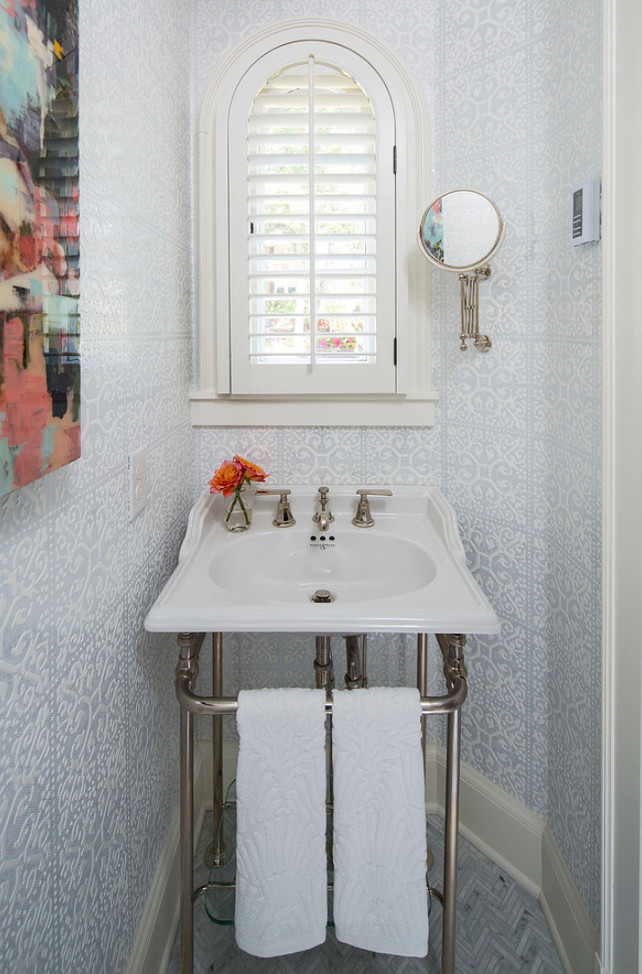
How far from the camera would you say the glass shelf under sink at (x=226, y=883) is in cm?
129

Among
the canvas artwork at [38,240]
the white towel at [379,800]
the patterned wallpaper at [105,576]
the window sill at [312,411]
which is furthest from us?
the window sill at [312,411]

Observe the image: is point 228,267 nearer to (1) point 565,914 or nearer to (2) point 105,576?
(2) point 105,576

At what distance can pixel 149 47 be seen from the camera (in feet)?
3.87

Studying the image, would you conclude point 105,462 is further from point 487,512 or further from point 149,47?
point 487,512

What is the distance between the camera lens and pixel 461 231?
1380 mm

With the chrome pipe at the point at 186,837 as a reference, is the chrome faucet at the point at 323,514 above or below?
above

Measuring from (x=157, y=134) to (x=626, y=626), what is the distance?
1.32 m

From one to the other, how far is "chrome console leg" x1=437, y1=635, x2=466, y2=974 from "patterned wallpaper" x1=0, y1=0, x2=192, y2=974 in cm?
58

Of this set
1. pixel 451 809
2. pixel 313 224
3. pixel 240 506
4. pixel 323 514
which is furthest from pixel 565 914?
pixel 313 224

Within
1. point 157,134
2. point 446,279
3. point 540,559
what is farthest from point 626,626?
point 157,134

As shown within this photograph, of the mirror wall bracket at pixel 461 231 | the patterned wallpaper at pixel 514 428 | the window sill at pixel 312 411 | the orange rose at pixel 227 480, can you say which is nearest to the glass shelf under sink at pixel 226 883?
the patterned wallpaper at pixel 514 428

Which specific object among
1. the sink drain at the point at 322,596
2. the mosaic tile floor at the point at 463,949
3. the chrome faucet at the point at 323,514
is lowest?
the mosaic tile floor at the point at 463,949

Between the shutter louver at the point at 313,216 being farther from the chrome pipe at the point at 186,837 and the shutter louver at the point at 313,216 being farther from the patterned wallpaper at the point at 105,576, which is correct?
the chrome pipe at the point at 186,837

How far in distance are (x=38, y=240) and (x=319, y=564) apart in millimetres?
968
